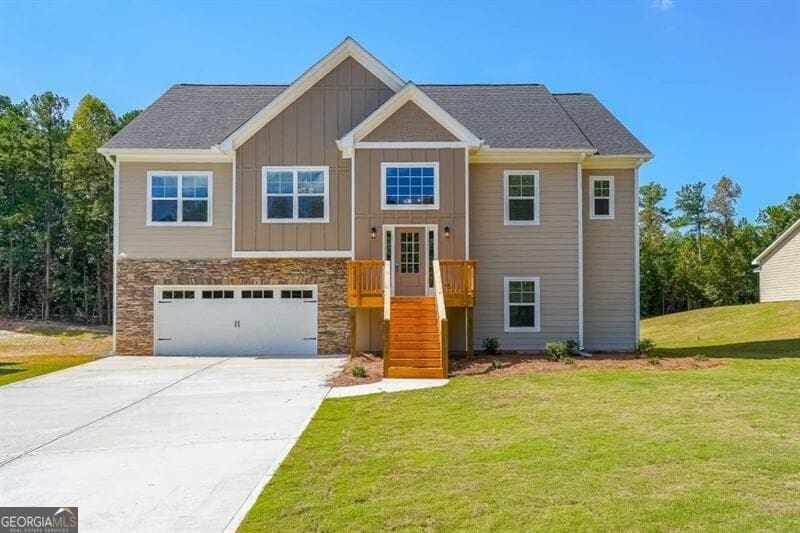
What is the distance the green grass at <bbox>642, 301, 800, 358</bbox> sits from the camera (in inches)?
655

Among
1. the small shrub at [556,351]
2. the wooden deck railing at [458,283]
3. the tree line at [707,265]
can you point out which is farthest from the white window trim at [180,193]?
the tree line at [707,265]

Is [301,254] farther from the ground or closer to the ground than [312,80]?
closer to the ground

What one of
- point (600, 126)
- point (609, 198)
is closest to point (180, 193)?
point (609, 198)

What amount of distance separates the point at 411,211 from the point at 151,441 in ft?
31.1

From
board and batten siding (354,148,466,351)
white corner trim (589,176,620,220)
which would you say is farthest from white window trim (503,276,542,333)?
white corner trim (589,176,620,220)

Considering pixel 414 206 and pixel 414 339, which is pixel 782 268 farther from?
pixel 414 339

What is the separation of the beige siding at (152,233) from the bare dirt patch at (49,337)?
268 inches

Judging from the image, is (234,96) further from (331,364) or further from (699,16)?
(699,16)

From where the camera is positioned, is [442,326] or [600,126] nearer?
[442,326]

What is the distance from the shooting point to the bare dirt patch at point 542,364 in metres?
12.1

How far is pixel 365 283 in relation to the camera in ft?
46.4

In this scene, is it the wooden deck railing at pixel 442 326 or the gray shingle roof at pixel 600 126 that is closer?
the wooden deck railing at pixel 442 326

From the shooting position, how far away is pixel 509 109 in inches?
688

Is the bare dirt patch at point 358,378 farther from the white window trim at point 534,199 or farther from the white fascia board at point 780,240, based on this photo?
the white fascia board at point 780,240
